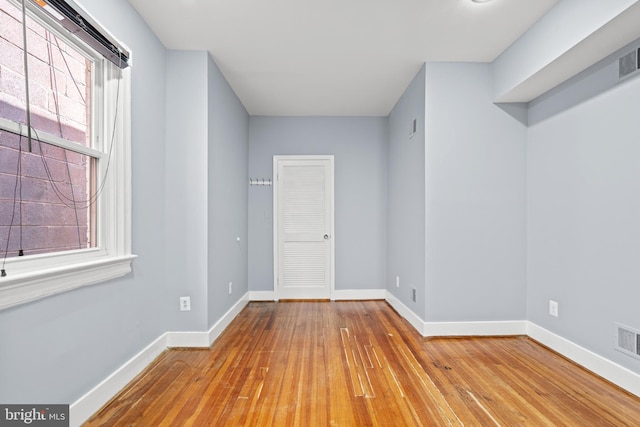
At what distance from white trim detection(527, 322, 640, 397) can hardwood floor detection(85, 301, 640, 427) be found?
0.22ft

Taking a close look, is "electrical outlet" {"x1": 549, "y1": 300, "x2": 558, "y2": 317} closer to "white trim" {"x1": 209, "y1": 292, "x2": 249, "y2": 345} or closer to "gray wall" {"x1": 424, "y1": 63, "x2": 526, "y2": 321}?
"gray wall" {"x1": 424, "y1": 63, "x2": 526, "y2": 321}

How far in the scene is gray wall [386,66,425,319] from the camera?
3338 mm

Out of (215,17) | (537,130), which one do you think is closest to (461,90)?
(537,130)

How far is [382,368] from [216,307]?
1.68m

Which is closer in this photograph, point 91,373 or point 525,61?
point 91,373

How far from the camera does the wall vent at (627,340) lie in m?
2.12

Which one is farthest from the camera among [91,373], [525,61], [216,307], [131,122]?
[216,307]

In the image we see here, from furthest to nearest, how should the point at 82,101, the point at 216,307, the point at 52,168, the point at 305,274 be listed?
1. the point at 305,274
2. the point at 216,307
3. the point at 82,101
4. the point at 52,168

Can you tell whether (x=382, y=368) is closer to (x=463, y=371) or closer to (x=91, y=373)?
(x=463, y=371)

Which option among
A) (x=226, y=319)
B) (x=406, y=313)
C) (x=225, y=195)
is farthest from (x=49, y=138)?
(x=406, y=313)

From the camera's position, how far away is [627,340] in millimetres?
2180

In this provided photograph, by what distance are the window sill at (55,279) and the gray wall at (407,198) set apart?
8.70ft

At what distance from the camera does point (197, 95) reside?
295 centimetres

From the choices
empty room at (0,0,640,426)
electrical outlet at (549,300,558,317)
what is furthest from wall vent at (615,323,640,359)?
electrical outlet at (549,300,558,317)
